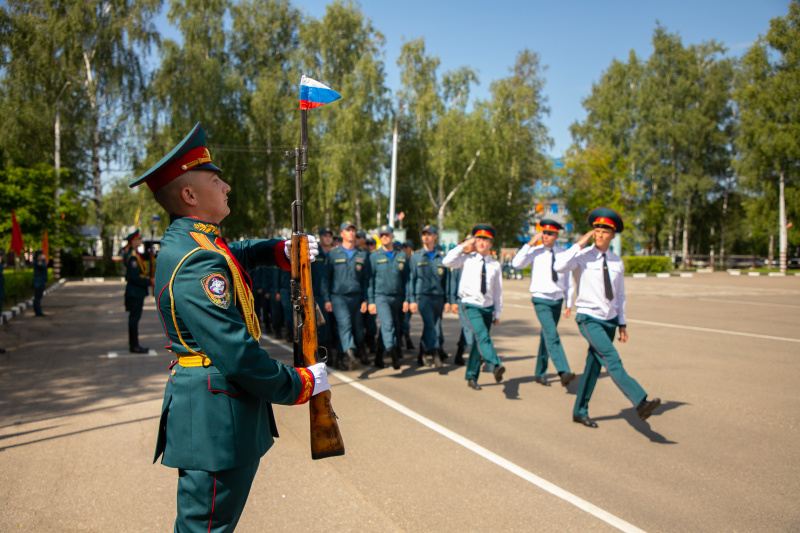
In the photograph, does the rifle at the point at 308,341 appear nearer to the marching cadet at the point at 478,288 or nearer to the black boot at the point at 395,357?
the marching cadet at the point at 478,288

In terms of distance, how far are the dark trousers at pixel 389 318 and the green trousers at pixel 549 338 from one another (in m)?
2.10

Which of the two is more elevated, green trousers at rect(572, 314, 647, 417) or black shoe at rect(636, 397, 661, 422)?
green trousers at rect(572, 314, 647, 417)

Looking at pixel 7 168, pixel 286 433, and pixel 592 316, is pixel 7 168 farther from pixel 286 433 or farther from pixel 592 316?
pixel 592 316

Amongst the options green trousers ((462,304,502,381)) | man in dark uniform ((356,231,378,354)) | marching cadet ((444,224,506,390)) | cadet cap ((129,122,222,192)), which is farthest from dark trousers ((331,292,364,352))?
cadet cap ((129,122,222,192))

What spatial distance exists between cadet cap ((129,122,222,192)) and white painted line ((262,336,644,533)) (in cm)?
315

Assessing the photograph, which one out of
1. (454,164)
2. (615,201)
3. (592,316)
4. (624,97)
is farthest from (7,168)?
(624,97)

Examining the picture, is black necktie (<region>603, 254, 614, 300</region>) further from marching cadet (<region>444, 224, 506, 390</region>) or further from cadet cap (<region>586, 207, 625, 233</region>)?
marching cadet (<region>444, 224, 506, 390</region>)

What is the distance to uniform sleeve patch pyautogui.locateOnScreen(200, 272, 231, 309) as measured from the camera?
2076 millimetres

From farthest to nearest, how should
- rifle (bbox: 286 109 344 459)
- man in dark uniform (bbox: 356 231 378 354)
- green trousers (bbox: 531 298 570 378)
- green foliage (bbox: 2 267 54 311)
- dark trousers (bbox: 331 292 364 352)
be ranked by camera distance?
green foliage (bbox: 2 267 54 311)
man in dark uniform (bbox: 356 231 378 354)
dark trousers (bbox: 331 292 364 352)
green trousers (bbox: 531 298 570 378)
rifle (bbox: 286 109 344 459)

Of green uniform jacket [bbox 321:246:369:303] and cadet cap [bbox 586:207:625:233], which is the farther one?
green uniform jacket [bbox 321:246:369:303]

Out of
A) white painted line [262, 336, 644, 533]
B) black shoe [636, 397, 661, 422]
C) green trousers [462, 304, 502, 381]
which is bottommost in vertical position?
white painted line [262, 336, 644, 533]

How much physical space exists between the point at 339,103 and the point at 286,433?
35.7 m

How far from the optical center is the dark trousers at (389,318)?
8.82 meters

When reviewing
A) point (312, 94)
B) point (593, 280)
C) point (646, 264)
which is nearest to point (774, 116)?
point (646, 264)
